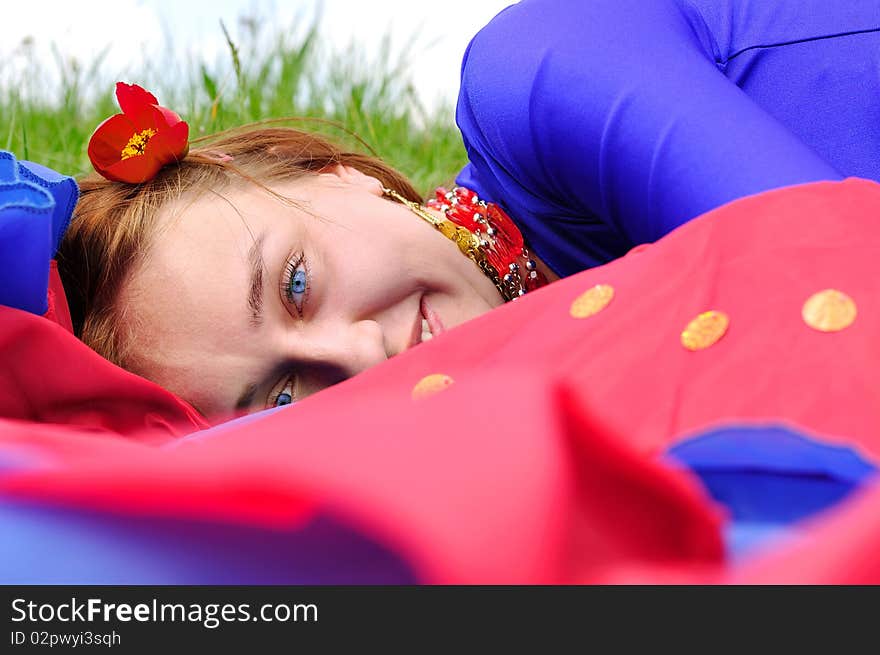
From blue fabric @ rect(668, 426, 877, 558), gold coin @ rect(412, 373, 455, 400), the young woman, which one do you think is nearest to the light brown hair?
the young woman

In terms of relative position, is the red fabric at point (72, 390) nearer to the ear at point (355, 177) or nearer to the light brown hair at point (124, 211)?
the light brown hair at point (124, 211)

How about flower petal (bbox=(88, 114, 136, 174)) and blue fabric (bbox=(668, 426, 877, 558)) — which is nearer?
blue fabric (bbox=(668, 426, 877, 558))

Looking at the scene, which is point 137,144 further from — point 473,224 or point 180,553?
point 180,553

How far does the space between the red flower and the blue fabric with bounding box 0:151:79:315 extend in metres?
0.27

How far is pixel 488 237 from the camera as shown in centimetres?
137

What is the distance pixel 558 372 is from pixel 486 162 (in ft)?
2.14

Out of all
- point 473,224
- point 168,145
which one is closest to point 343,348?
point 473,224

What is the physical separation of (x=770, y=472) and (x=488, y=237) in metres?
0.78

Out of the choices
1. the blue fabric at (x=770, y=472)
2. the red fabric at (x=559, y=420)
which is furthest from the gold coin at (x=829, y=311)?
the blue fabric at (x=770, y=472)

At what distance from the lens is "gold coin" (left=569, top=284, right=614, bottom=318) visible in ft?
2.85

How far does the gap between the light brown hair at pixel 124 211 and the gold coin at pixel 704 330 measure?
2.28 feet

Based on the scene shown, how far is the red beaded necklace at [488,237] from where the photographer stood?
1332 millimetres

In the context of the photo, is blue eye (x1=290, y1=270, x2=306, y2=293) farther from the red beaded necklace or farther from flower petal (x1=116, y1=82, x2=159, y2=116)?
flower petal (x1=116, y1=82, x2=159, y2=116)
